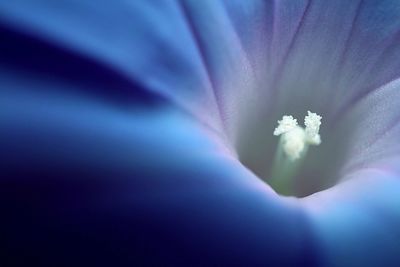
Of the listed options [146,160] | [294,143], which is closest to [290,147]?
[294,143]

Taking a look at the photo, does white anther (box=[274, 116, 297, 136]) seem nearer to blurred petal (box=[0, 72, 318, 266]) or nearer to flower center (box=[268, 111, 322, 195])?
flower center (box=[268, 111, 322, 195])

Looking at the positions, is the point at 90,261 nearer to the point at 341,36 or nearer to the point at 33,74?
the point at 33,74

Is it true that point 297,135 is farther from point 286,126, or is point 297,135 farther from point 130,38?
point 130,38

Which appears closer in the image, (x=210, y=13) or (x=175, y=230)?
(x=175, y=230)

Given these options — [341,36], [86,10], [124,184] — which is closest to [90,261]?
[124,184]

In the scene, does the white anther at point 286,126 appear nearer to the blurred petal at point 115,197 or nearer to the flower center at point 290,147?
the flower center at point 290,147

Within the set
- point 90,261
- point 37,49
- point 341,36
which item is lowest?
point 90,261

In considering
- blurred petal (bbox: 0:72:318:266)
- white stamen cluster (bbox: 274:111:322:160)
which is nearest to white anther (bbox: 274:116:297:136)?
white stamen cluster (bbox: 274:111:322:160)
